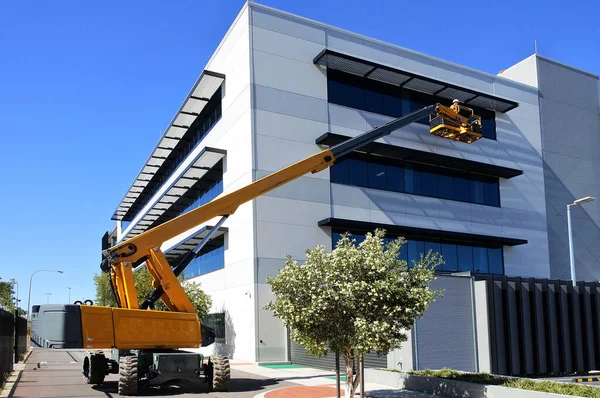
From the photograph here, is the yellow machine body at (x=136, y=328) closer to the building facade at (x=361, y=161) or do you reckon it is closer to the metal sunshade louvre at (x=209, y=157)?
the building facade at (x=361, y=161)

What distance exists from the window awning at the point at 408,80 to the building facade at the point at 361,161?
11cm

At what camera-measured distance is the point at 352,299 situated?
14258 mm

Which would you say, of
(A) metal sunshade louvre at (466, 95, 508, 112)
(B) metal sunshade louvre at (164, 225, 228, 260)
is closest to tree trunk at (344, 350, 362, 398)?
(B) metal sunshade louvre at (164, 225, 228, 260)

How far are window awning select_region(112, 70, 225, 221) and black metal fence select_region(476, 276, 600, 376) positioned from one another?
19935 millimetres

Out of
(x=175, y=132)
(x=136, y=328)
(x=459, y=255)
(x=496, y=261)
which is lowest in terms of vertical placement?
(x=136, y=328)

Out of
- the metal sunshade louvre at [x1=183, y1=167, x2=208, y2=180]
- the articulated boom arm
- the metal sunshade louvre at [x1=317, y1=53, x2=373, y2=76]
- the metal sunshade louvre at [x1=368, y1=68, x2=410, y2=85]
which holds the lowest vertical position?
the articulated boom arm

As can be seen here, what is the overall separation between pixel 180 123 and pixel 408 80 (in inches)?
614

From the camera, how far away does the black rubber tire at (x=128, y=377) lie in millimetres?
18000

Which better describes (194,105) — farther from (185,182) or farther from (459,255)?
(459,255)

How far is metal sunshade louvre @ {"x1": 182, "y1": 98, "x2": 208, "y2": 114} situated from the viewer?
38688 millimetres

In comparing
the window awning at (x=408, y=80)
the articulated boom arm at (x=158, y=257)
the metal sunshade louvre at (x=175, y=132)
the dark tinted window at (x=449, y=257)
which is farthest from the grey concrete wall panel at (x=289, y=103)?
the metal sunshade louvre at (x=175, y=132)

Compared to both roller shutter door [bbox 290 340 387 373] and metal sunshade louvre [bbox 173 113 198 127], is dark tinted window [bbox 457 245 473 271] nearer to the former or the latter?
roller shutter door [bbox 290 340 387 373]

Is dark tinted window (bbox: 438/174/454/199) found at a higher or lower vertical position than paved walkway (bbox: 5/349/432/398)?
higher

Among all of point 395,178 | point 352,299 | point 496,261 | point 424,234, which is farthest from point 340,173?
point 352,299
